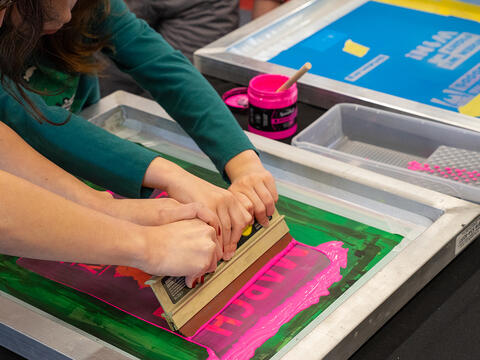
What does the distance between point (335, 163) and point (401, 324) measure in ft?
1.18

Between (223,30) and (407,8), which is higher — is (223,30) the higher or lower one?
the lower one

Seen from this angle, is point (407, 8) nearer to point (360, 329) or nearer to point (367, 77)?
point (367, 77)

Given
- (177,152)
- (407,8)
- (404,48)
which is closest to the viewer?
(177,152)

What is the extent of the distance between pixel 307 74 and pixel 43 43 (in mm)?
623

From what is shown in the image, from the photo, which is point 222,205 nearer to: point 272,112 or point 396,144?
point 272,112

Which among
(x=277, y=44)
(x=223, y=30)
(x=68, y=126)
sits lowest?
(x=223, y=30)

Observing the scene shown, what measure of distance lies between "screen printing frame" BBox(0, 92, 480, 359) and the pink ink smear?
0.04m

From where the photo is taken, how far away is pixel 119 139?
1153mm

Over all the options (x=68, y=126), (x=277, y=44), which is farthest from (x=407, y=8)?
(x=68, y=126)

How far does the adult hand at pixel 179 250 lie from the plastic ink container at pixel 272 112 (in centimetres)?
47

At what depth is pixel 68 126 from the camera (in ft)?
3.83

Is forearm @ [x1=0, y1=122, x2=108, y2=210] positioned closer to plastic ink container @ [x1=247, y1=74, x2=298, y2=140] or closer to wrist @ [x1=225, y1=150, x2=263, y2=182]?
wrist @ [x1=225, y1=150, x2=263, y2=182]

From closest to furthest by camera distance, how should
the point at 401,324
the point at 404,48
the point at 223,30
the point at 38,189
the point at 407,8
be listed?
the point at 38,189 → the point at 401,324 → the point at 404,48 → the point at 407,8 → the point at 223,30

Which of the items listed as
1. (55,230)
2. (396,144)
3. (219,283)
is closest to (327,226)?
(219,283)
